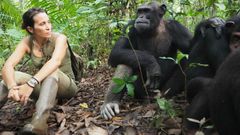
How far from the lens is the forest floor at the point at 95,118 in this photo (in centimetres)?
458

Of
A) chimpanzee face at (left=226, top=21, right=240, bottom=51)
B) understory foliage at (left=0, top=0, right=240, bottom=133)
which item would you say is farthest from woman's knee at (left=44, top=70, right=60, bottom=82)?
chimpanzee face at (left=226, top=21, right=240, bottom=51)

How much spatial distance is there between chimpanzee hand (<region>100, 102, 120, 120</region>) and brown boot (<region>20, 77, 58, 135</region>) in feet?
2.24

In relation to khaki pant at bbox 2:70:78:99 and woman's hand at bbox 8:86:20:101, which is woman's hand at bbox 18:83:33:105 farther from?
khaki pant at bbox 2:70:78:99

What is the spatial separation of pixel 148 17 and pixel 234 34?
70.2 inches

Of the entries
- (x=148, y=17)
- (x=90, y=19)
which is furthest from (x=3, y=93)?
(x=90, y=19)

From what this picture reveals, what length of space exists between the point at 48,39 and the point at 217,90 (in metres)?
2.75

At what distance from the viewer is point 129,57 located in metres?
5.45

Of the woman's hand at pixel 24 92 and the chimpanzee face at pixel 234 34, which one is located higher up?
the chimpanzee face at pixel 234 34

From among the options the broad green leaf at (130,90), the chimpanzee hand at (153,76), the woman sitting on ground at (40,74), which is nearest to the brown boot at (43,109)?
the woman sitting on ground at (40,74)

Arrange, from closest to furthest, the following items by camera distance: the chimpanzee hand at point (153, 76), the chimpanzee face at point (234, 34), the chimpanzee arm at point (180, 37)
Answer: the chimpanzee face at point (234, 34) → the chimpanzee hand at point (153, 76) → the chimpanzee arm at point (180, 37)

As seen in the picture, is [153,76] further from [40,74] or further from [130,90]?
[40,74]

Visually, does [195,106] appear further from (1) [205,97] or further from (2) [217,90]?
(2) [217,90]

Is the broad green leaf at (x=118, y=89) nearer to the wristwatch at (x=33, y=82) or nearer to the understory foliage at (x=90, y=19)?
the wristwatch at (x=33, y=82)

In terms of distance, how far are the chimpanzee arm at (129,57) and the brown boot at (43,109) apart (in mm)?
1041
